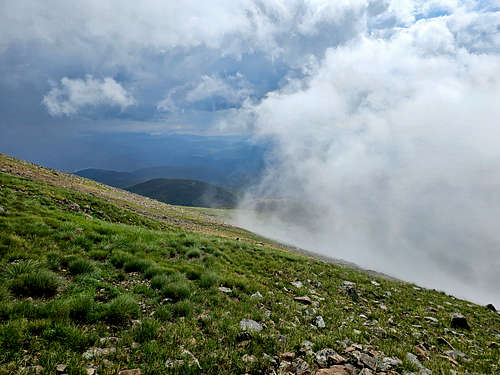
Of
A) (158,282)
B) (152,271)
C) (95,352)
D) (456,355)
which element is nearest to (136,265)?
(152,271)

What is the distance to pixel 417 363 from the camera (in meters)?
7.79

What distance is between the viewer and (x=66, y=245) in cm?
1120

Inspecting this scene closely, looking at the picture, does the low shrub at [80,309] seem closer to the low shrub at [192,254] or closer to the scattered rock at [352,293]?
the low shrub at [192,254]

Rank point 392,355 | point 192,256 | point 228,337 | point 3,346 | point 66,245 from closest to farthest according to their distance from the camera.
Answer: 1. point 3,346
2. point 228,337
3. point 392,355
4. point 66,245
5. point 192,256

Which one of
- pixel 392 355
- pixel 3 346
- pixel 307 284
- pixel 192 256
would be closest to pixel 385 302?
pixel 307 284

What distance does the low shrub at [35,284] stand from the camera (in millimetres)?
7223

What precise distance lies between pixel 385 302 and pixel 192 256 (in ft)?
43.8

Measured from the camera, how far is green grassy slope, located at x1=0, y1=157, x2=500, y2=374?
5.77m

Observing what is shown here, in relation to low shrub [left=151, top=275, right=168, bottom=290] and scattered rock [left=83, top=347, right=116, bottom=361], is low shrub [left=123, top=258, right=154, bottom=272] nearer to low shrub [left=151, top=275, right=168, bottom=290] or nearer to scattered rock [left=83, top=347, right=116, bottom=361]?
low shrub [left=151, top=275, right=168, bottom=290]

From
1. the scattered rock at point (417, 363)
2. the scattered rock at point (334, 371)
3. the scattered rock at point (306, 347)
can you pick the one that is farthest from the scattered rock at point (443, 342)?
the scattered rock at point (334, 371)

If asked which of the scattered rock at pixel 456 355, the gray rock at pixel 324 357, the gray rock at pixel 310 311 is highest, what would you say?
the scattered rock at pixel 456 355

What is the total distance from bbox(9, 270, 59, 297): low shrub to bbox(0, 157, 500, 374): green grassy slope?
3cm

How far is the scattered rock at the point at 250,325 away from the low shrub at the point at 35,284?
635 cm

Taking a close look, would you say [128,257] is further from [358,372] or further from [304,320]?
[358,372]
